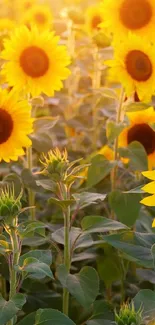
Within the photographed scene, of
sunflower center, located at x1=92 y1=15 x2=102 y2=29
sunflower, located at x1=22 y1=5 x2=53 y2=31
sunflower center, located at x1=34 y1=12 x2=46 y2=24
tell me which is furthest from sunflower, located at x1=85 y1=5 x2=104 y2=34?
sunflower center, located at x1=34 y1=12 x2=46 y2=24

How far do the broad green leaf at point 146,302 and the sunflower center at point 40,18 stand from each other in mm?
2122

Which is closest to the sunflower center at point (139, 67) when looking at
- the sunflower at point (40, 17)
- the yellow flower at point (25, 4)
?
the sunflower at point (40, 17)

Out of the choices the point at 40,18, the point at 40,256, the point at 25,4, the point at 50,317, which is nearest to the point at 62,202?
the point at 40,256

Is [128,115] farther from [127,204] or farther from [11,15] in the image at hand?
[11,15]

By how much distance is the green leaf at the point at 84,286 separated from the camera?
1362 mm

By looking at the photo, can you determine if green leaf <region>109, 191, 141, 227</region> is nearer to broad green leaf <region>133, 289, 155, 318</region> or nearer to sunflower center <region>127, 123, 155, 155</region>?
sunflower center <region>127, 123, 155, 155</region>

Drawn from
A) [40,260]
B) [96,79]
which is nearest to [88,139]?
[96,79]

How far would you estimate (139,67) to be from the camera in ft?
6.01

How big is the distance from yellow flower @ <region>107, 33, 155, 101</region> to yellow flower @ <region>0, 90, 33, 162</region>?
0.28 m

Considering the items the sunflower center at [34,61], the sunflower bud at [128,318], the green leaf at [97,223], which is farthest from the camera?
Answer: the sunflower center at [34,61]

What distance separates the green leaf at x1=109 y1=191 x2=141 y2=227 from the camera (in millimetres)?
1686

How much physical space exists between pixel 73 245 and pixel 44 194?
1.54 ft

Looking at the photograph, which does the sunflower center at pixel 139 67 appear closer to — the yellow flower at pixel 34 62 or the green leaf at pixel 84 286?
the yellow flower at pixel 34 62

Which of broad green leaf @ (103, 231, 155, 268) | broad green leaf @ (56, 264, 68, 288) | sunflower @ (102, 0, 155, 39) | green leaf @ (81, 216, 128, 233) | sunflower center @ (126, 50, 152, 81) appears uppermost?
sunflower @ (102, 0, 155, 39)
